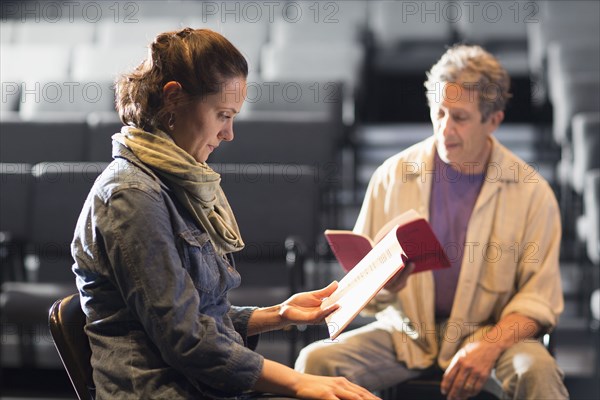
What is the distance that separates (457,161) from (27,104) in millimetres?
2198

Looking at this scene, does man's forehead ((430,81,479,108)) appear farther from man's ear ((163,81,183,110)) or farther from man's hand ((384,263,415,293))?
man's ear ((163,81,183,110))

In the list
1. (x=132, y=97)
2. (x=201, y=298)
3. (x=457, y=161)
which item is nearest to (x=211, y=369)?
(x=201, y=298)

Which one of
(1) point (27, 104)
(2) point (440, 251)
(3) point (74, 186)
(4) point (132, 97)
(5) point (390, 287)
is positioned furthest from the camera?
(1) point (27, 104)

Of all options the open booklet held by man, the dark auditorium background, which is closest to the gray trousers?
the dark auditorium background

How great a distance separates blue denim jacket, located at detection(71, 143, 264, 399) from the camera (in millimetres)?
917

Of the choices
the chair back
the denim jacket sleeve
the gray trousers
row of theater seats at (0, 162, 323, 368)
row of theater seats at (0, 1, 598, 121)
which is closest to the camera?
the denim jacket sleeve

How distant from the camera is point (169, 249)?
0.93 m

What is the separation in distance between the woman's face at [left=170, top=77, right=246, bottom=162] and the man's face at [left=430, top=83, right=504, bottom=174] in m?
0.87

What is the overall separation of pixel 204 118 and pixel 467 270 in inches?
35.3

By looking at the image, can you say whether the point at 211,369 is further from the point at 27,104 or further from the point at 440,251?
the point at 27,104

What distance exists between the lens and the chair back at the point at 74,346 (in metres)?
1.03

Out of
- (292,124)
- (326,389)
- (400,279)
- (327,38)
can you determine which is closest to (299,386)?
(326,389)

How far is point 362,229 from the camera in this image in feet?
5.97

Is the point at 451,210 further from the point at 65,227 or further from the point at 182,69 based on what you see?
the point at 65,227
